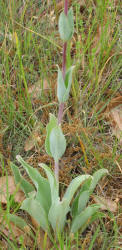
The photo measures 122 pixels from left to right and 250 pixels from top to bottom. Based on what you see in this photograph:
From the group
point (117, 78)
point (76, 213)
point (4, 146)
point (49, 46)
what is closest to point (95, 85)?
point (117, 78)

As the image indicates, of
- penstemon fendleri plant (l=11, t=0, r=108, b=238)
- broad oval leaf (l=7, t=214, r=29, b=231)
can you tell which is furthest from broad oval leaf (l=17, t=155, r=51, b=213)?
broad oval leaf (l=7, t=214, r=29, b=231)

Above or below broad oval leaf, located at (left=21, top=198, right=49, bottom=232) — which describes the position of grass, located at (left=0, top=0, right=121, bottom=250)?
above

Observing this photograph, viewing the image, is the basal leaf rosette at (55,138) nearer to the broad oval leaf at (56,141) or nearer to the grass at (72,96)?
the broad oval leaf at (56,141)

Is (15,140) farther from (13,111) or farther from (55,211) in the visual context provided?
(55,211)

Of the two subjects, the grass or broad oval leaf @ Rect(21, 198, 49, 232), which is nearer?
broad oval leaf @ Rect(21, 198, 49, 232)

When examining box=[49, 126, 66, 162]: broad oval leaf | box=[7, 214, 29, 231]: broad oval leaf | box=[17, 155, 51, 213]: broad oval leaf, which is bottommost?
box=[7, 214, 29, 231]: broad oval leaf

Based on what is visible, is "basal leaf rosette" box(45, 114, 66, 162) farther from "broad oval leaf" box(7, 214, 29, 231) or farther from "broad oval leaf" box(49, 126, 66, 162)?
"broad oval leaf" box(7, 214, 29, 231)

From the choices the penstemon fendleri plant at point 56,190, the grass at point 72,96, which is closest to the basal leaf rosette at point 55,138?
the penstemon fendleri plant at point 56,190
